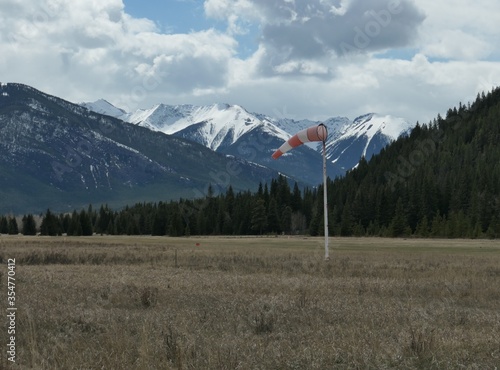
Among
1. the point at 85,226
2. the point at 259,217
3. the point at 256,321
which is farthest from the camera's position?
the point at 85,226

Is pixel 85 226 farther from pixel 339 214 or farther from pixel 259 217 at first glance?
pixel 339 214

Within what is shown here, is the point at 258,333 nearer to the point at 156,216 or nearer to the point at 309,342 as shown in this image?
the point at 309,342

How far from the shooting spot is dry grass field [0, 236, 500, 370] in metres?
11.9

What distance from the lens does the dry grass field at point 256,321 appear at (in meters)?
11.9

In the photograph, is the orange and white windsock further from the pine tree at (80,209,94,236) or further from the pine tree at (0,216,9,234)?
the pine tree at (0,216,9,234)

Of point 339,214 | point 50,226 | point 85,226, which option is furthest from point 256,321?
point 339,214

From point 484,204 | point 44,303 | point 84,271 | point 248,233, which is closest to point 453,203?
point 484,204

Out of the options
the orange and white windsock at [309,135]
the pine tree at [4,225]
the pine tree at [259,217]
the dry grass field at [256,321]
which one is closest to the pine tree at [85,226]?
the pine tree at [4,225]

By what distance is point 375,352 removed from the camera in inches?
488

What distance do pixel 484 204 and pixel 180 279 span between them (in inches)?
4645

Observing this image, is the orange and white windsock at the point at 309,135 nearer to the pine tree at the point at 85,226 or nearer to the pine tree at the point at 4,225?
the pine tree at the point at 85,226

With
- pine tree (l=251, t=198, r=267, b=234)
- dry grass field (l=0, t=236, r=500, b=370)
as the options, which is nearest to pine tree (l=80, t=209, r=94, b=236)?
pine tree (l=251, t=198, r=267, b=234)

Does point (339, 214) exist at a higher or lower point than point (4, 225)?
higher

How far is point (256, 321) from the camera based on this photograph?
16.1m
